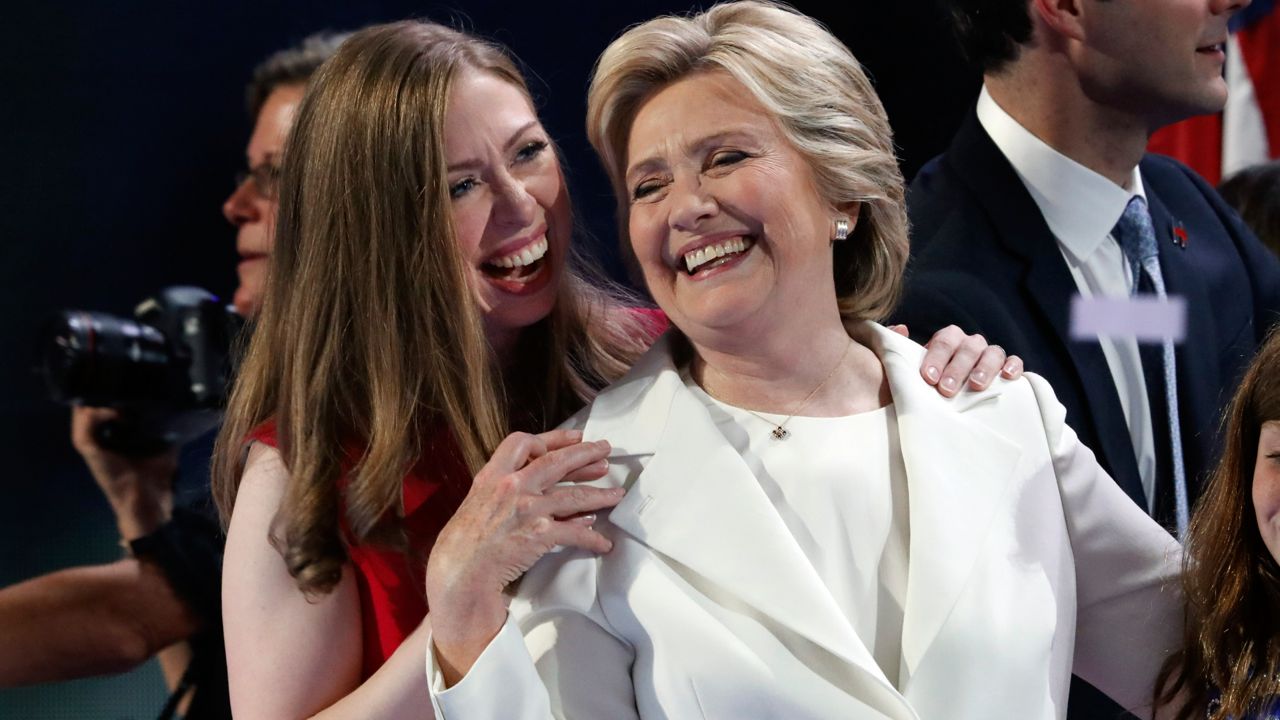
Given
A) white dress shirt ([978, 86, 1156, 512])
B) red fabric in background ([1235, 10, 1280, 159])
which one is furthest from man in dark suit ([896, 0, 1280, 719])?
red fabric in background ([1235, 10, 1280, 159])

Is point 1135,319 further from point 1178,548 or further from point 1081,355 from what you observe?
Answer: point 1178,548

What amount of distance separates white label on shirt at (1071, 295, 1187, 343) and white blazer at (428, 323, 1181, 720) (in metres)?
0.48

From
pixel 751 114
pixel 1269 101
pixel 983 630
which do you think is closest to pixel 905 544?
pixel 983 630

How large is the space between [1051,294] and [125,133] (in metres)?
1.67

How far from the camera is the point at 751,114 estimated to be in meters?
1.59

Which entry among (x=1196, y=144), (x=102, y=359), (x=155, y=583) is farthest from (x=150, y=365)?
(x=1196, y=144)

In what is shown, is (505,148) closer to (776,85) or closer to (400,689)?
(776,85)

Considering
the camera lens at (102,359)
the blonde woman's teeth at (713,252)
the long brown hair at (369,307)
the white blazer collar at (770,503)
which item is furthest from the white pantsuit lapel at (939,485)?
the camera lens at (102,359)

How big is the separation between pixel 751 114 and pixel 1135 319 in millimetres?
911

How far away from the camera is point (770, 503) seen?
158 centimetres

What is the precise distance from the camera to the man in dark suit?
209 cm

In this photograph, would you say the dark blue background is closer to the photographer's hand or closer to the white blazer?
the photographer's hand

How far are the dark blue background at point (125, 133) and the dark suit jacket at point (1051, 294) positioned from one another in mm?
361

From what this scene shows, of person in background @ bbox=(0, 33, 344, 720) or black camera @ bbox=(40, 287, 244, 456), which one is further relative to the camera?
person in background @ bbox=(0, 33, 344, 720)
